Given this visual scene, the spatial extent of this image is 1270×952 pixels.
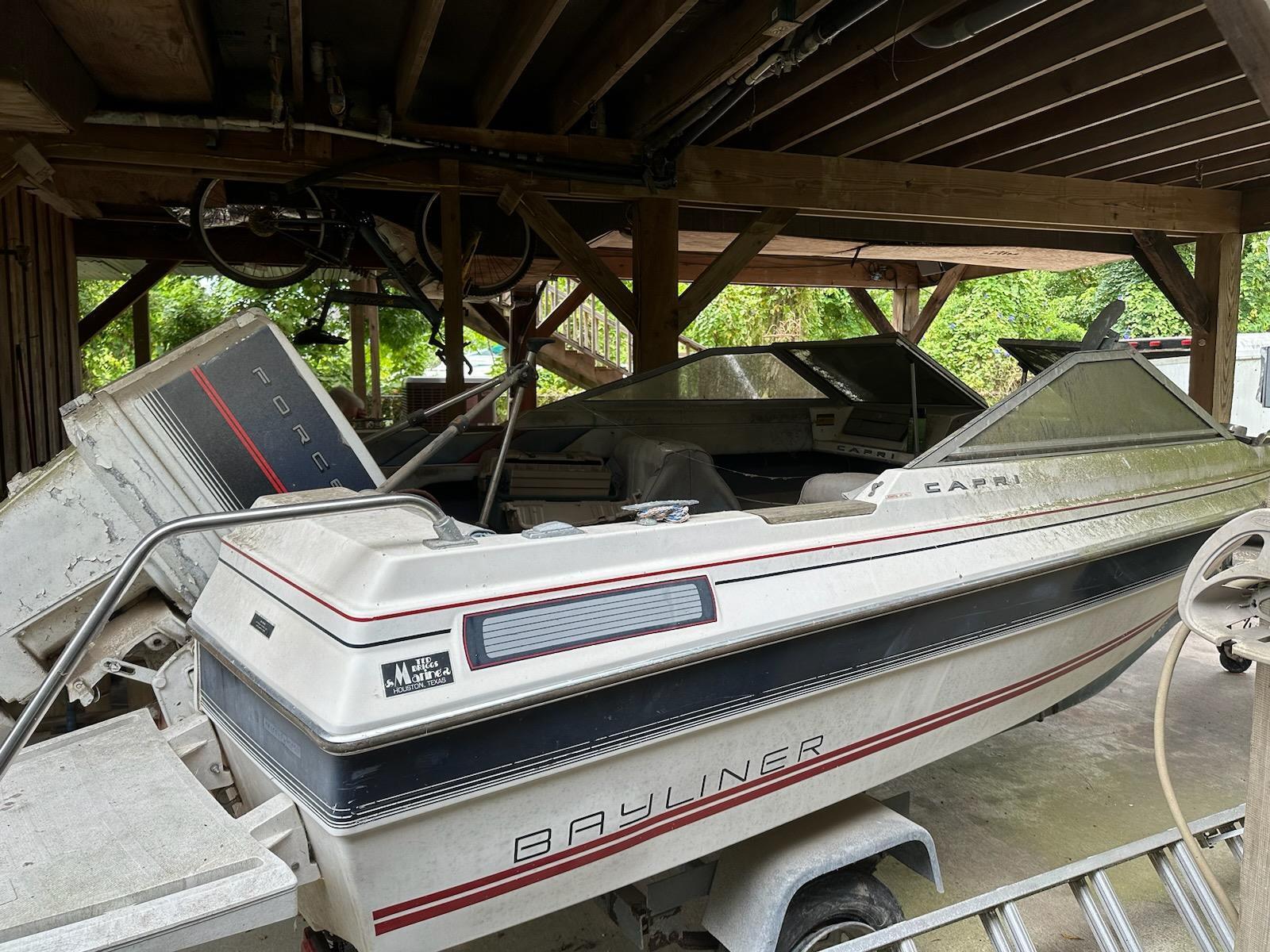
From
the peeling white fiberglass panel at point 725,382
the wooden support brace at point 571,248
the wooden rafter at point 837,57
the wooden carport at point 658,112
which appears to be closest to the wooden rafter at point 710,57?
the wooden carport at point 658,112

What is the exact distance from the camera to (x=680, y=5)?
325 cm

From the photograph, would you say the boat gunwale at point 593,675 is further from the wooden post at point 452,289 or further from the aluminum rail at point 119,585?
the wooden post at point 452,289

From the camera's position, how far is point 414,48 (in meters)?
3.60

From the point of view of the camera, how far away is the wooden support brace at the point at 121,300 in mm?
6688

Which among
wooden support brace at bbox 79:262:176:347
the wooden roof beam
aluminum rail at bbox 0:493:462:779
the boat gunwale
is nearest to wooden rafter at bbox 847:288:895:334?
the wooden roof beam

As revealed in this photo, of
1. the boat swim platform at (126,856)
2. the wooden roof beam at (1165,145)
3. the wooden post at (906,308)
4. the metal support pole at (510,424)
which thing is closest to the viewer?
the boat swim platform at (126,856)

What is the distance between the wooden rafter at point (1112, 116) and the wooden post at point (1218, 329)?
2008 millimetres

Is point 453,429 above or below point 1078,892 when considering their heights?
above

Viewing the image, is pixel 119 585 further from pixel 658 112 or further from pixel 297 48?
Answer: pixel 658 112

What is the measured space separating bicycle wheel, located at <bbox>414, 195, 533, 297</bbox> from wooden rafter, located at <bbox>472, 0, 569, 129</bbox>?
1977 millimetres

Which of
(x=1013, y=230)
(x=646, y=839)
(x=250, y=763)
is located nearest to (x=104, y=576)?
(x=250, y=763)

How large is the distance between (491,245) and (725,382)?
3383 millimetres

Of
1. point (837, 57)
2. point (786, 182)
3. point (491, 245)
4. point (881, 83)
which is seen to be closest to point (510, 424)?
A: point (837, 57)

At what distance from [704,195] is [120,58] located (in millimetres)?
2900
